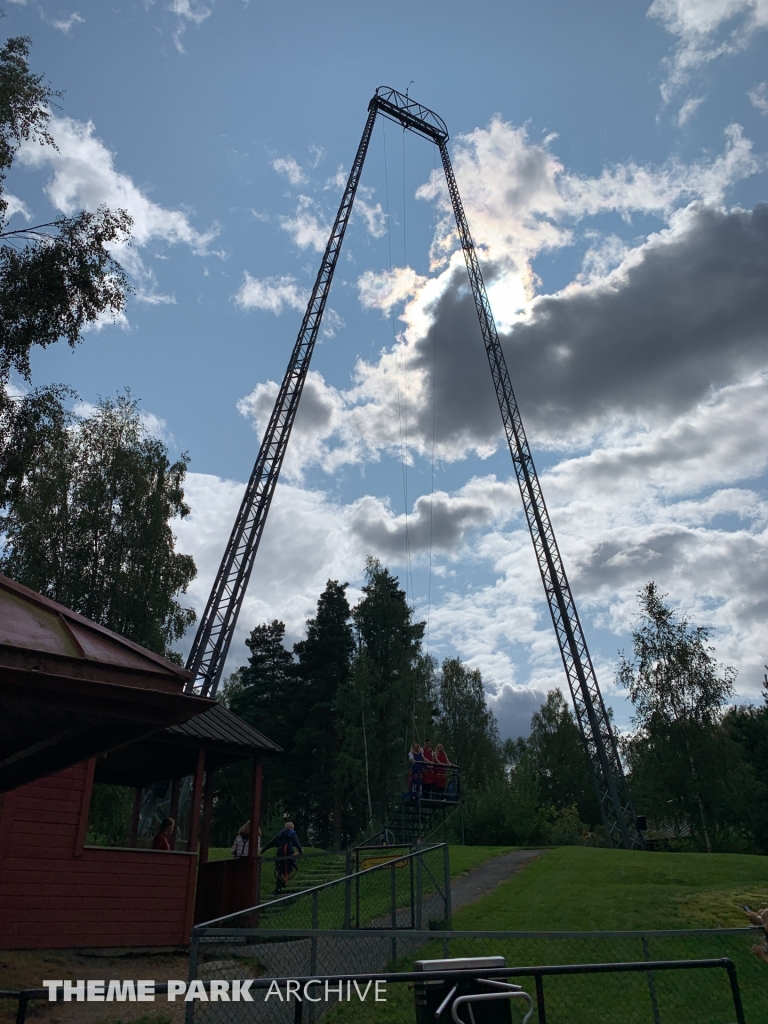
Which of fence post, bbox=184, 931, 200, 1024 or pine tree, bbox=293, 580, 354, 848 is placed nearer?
fence post, bbox=184, 931, 200, 1024

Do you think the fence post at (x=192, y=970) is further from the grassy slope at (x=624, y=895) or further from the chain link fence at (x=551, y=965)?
the grassy slope at (x=624, y=895)

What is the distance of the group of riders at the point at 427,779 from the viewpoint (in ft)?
53.9

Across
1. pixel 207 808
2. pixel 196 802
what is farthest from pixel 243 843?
→ pixel 207 808

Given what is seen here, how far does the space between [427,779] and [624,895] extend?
4.73m

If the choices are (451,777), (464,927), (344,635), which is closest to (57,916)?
(464,927)

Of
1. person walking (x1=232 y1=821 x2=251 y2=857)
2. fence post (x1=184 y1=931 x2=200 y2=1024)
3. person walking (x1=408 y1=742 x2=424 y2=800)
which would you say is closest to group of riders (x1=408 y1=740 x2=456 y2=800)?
person walking (x1=408 y1=742 x2=424 y2=800)

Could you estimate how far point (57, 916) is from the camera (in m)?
10.3

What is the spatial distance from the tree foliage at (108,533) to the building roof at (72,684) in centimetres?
1958

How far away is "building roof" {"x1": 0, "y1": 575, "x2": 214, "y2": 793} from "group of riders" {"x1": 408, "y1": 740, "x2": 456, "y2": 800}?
1292 cm

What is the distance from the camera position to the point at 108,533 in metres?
25.5

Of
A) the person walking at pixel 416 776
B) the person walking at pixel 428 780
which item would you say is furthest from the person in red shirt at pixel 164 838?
the person walking at pixel 428 780

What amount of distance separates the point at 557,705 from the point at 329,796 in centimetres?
2383

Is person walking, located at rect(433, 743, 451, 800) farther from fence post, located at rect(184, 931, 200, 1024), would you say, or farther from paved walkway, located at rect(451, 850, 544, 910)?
fence post, located at rect(184, 931, 200, 1024)

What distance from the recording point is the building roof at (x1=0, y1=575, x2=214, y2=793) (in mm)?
3473
